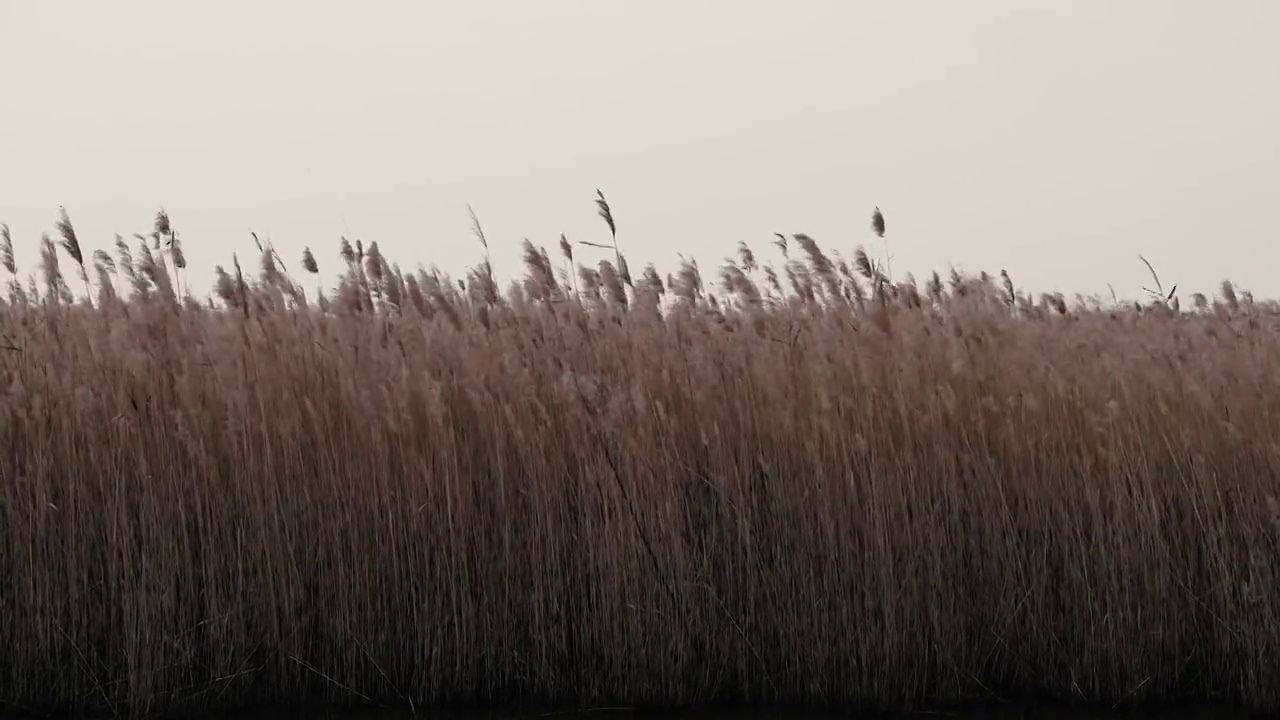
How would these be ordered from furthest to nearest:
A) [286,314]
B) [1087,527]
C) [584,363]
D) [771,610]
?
[286,314], [584,363], [1087,527], [771,610]

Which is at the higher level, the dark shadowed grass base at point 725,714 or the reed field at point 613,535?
the reed field at point 613,535

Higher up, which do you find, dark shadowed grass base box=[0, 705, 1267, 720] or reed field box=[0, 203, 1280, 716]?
reed field box=[0, 203, 1280, 716]

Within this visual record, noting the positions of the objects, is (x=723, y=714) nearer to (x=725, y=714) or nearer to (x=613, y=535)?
(x=725, y=714)

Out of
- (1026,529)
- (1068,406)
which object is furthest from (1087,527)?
(1068,406)

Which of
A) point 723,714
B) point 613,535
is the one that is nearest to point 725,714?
point 723,714

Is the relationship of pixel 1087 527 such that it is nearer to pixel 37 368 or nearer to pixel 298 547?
pixel 298 547

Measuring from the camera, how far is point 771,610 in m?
4.28

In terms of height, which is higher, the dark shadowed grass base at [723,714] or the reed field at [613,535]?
the reed field at [613,535]

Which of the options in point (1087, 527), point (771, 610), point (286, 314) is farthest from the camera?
point (286, 314)

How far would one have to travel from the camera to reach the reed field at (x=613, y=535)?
169 inches

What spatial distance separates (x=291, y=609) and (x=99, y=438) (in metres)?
1.13

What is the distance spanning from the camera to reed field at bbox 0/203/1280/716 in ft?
14.1

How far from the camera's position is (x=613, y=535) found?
4.30m

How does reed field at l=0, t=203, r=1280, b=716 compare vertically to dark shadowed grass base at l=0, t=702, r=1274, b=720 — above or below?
above
